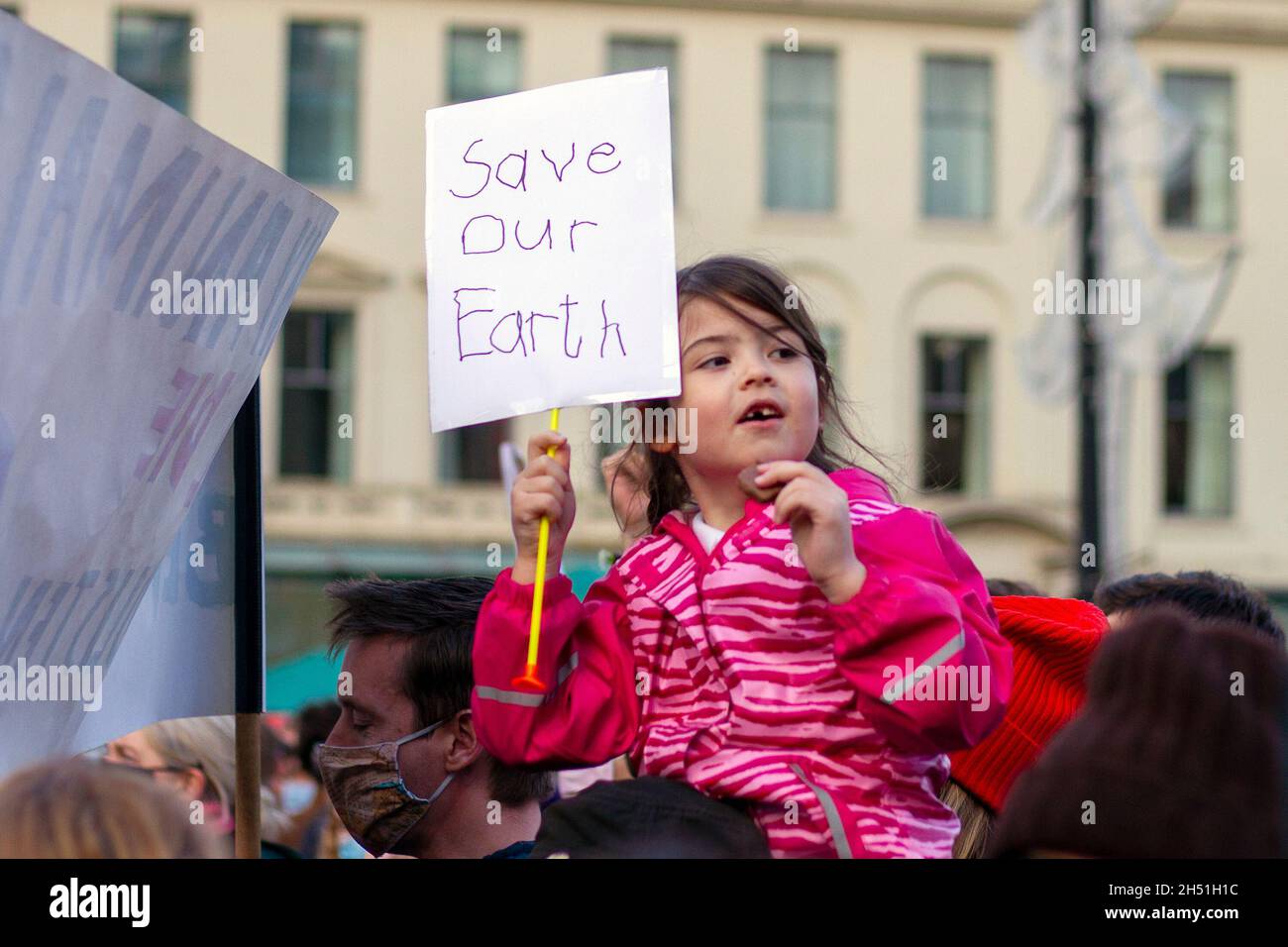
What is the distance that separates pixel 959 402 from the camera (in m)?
18.6

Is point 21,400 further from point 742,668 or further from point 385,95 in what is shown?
point 385,95

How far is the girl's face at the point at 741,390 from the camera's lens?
2.38 meters

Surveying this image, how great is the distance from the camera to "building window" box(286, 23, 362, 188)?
59.6 feet

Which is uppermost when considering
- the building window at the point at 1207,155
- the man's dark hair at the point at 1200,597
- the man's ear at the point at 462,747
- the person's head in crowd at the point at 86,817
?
the building window at the point at 1207,155

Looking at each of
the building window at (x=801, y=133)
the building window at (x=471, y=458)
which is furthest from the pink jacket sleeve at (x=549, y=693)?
the building window at (x=801, y=133)

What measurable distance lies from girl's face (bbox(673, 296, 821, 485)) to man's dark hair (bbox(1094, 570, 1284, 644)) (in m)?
1.04

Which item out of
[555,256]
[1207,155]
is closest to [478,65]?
[1207,155]

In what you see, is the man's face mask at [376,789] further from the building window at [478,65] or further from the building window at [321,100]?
the building window at [478,65]

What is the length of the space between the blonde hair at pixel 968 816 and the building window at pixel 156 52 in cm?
1621

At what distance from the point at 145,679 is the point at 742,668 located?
3.14 feet

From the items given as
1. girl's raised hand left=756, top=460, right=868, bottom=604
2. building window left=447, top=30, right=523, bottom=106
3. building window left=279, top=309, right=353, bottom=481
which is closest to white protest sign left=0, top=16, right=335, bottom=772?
girl's raised hand left=756, top=460, right=868, bottom=604

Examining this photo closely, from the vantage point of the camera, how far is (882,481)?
2.51 metres

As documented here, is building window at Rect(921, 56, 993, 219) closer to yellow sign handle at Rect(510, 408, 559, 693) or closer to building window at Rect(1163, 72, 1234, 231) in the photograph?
building window at Rect(1163, 72, 1234, 231)
